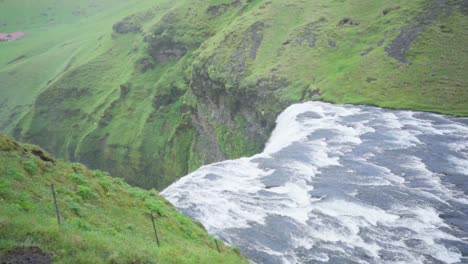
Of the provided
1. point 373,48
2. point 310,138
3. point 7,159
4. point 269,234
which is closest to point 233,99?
point 373,48

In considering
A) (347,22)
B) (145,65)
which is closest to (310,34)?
(347,22)

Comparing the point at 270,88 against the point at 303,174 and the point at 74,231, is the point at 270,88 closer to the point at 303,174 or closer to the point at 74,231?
the point at 303,174

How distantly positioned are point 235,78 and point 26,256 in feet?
257

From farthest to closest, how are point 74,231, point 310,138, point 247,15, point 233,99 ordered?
1. point 247,15
2. point 233,99
3. point 310,138
4. point 74,231

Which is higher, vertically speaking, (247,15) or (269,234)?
(247,15)

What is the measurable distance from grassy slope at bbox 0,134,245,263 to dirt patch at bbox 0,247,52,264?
0.19 meters

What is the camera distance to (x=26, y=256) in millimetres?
14711

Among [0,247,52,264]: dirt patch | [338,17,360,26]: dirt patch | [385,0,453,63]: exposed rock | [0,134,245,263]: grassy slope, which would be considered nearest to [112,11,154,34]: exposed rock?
[338,17,360,26]: dirt patch

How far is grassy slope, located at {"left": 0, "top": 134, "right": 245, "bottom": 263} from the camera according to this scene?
1580 centimetres

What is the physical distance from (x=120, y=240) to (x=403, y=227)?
77.0ft

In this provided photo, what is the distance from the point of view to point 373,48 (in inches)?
3187

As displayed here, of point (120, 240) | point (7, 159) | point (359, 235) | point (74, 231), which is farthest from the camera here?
point (359, 235)

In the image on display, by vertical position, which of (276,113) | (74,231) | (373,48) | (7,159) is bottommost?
(276,113)

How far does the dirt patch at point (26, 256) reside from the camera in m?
14.4
